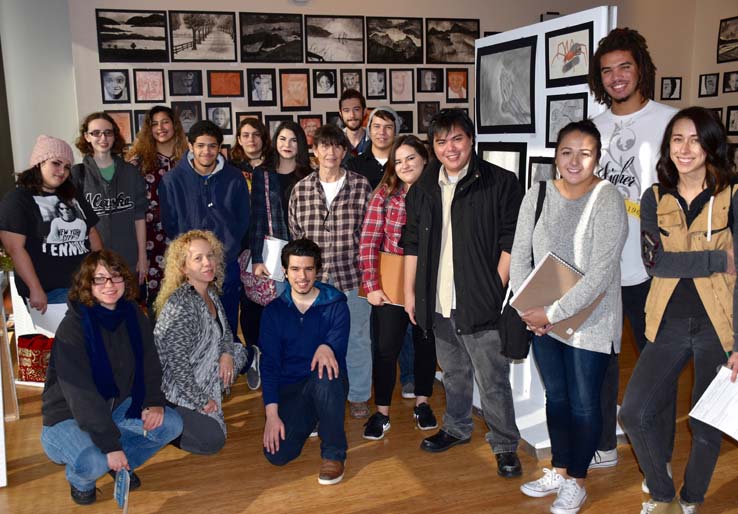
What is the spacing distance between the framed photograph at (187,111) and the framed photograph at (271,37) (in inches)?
25.9

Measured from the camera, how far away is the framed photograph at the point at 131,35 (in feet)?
20.2

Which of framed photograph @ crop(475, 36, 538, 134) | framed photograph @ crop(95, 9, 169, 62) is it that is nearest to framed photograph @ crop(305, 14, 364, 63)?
framed photograph @ crop(95, 9, 169, 62)

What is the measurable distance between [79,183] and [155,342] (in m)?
1.33

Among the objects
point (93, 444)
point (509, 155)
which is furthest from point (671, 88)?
point (93, 444)

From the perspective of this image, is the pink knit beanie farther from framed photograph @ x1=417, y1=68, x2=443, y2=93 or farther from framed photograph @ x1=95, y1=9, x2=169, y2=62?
framed photograph @ x1=417, y1=68, x2=443, y2=93

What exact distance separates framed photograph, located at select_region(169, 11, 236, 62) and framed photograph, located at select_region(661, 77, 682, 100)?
5023 millimetres

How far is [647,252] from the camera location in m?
2.42

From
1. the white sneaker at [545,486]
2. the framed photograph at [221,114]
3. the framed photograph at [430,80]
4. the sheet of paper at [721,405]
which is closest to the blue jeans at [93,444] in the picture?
the white sneaker at [545,486]

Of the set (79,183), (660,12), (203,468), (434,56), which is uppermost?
(660,12)

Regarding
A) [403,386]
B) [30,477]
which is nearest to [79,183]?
[30,477]

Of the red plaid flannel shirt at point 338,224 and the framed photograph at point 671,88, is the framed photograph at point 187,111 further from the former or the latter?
the framed photograph at point 671,88

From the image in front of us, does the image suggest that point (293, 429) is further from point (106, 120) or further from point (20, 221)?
point (106, 120)

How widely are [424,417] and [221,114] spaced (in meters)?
4.20

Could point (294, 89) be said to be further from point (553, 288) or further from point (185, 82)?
point (553, 288)
